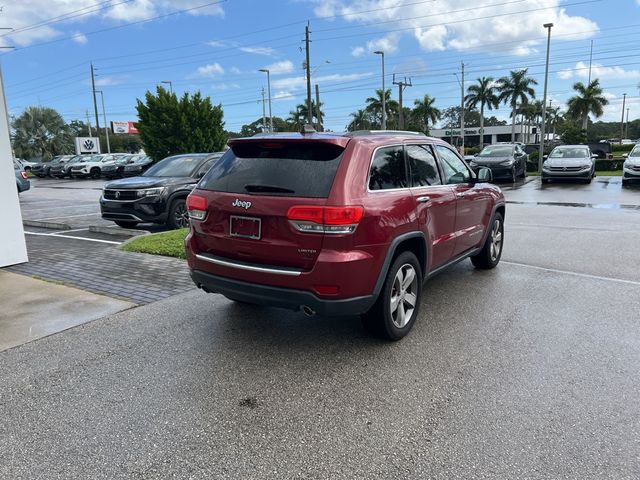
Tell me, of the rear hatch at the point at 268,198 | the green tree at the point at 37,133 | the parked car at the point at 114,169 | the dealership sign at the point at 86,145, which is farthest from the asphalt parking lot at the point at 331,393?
the green tree at the point at 37,133

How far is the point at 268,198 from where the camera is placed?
3822 mm

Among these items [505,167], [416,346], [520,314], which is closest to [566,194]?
[505,167]

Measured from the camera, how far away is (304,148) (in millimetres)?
3963

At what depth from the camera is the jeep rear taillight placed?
3.60 m

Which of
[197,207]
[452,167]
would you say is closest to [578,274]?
[452,167]

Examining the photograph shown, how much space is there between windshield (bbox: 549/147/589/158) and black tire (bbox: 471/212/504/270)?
17612 mm

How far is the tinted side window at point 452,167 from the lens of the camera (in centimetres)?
531

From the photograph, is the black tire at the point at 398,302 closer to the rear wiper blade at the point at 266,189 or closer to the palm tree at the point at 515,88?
the rear wiper blade at the point at 266,189

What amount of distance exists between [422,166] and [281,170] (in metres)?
1.59

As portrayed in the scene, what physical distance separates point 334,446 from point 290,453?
0.84 feet

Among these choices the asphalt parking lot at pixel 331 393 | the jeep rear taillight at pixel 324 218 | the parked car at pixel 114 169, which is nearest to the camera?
the asphalt parking lot at pixel 331 393

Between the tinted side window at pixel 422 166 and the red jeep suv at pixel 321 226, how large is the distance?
2 centimetres

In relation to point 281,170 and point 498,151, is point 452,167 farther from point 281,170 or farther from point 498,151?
point 498,151

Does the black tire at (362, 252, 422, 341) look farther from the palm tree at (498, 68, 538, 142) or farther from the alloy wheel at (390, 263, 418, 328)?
the palm tree at (498, 68, 538, 142)
